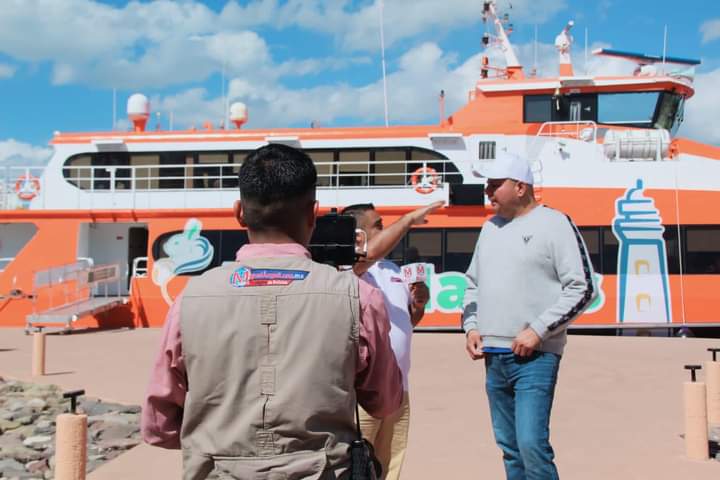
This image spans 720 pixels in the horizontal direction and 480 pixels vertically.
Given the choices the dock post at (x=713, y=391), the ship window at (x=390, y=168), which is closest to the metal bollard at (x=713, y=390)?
the dock post at (x=713, y=391)

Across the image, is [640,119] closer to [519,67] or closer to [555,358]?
[519,67]

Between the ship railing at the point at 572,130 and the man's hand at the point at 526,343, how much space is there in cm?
1116

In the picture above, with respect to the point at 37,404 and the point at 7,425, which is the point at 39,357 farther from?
the point at 7,425

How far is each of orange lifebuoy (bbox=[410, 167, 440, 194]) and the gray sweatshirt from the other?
1051cm

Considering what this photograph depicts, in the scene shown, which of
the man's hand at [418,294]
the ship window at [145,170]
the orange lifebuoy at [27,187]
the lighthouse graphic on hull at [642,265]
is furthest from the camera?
the ship window at [145,170]

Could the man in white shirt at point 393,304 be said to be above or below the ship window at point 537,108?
below

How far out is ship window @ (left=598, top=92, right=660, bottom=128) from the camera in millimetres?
14219

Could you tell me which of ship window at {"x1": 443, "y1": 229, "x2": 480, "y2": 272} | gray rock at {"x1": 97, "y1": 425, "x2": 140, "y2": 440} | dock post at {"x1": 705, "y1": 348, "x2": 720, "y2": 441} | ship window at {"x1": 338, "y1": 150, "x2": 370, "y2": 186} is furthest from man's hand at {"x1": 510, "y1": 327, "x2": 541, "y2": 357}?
ship window at {"x1": 338, "y1": 150, "x2": 370, "y2": 186}

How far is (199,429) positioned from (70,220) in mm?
14408

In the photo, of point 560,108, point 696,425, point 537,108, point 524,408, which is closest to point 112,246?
point 537,108

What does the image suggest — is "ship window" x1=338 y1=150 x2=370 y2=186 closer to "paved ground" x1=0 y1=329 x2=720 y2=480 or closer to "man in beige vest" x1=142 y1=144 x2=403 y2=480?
"paved ground" x1=0 y1=329 x2=720 y2=480

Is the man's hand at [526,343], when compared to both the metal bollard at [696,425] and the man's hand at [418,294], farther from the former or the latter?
the metal bollard at [696,425]

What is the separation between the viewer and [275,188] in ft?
6.31

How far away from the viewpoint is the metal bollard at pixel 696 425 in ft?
16.2
